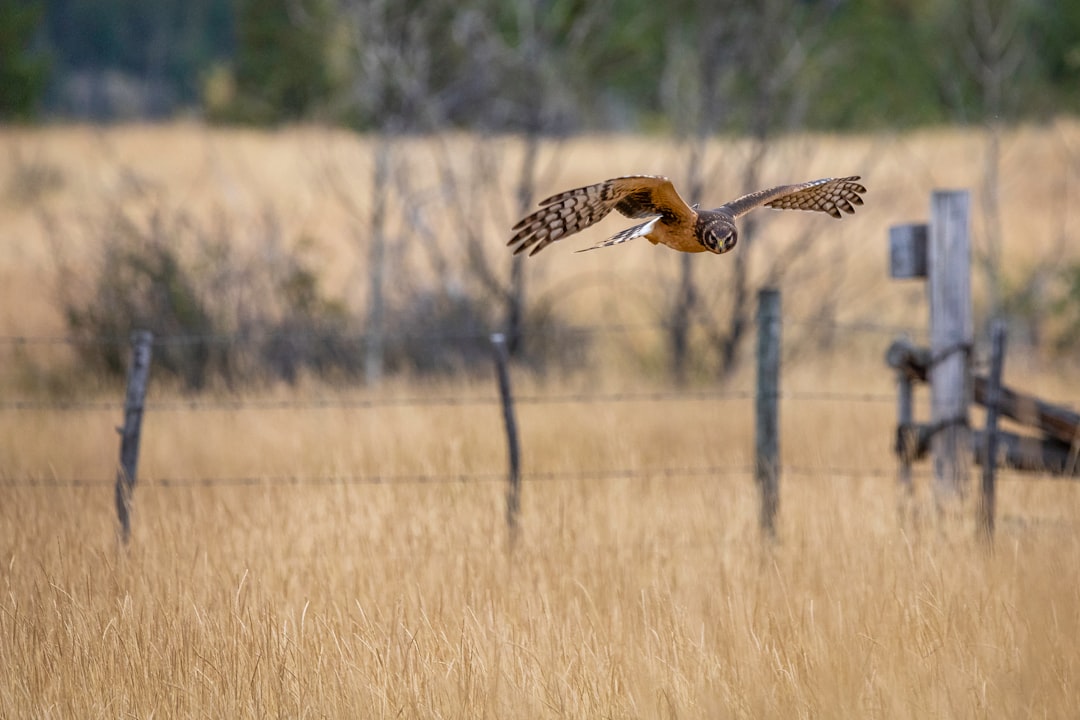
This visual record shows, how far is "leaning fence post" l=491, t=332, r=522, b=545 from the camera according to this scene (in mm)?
5656

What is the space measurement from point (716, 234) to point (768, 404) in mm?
2715

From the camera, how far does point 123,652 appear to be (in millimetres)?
3902

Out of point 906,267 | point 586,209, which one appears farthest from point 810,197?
point 906,267

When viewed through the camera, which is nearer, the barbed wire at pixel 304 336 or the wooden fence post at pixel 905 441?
the wooden fence post at pixel 905 441

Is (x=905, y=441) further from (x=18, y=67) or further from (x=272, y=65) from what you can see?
(x=272, y=65)

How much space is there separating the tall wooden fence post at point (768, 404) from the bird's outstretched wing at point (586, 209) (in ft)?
8.31

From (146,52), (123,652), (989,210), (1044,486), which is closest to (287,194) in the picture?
(989,210)

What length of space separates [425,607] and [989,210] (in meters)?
9.20

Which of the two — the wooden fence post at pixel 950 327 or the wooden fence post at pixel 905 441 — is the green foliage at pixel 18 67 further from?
the wooden fence post at pixel 950 327

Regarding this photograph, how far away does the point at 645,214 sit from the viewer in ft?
11.2

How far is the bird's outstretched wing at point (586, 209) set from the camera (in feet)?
9.98

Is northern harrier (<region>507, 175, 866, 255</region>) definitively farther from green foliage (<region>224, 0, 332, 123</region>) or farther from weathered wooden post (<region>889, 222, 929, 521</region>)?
green foliage (<region>224, 0, 332, 123</region>)

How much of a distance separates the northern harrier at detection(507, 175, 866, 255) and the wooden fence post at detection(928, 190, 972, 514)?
2339 mm

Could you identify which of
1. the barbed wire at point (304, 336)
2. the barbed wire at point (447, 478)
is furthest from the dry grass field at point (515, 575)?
the barbed wire at point (304, 336)
